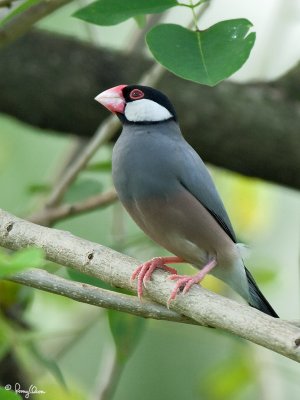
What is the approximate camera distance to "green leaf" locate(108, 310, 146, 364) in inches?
94.4

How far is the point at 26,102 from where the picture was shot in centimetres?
321

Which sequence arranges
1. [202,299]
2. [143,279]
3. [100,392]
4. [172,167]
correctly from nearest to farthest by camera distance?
1. [202,299]
2. [143,279]
3. [172,167]
4. [100,392]

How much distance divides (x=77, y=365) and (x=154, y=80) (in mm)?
2457

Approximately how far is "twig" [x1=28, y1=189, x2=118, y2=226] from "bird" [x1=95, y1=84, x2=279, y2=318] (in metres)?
0.41

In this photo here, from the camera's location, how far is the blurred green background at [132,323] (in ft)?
9.72

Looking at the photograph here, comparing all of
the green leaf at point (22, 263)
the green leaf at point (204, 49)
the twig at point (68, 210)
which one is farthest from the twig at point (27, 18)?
the green leaf at point (22, 263)

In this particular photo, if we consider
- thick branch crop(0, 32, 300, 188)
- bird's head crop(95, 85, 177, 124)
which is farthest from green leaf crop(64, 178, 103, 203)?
bird's head crop(95, 85, 177, 124)

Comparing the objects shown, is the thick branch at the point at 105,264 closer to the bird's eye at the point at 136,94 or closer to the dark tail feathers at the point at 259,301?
the dark tail feathers at the point at 259,301

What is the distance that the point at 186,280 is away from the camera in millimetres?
2047

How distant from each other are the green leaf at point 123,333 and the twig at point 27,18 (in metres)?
0.76

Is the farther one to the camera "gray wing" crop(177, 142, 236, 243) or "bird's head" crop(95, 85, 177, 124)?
"bird's head" crop(95, 85, 177, 124)

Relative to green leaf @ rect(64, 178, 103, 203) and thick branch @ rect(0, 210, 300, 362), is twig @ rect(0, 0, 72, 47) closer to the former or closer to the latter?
thick branch @ rect(0, 210, 300, 362)

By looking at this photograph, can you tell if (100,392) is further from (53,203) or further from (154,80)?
(154,80)

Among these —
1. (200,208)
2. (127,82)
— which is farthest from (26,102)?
(200,208)
